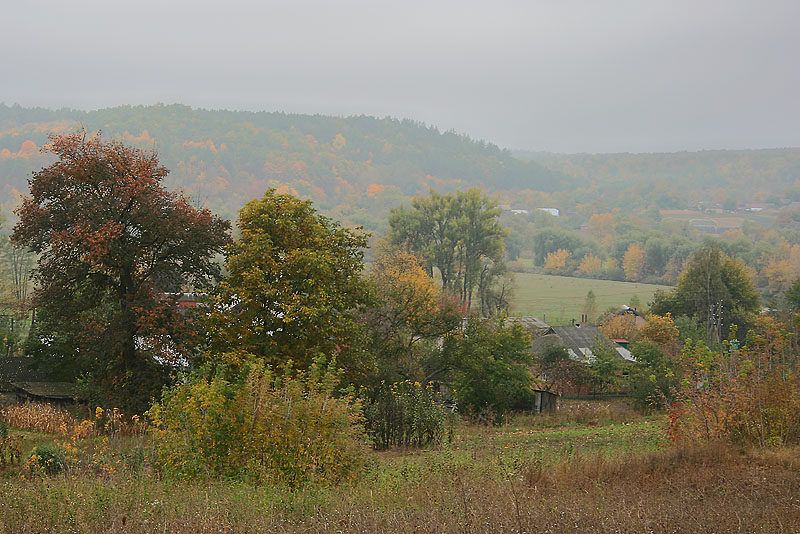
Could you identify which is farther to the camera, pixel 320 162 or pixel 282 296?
pixel 320 162

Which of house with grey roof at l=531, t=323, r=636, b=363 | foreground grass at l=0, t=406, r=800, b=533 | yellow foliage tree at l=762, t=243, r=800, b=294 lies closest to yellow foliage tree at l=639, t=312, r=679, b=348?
house with grey roof at l=531, t=323, r=636, b=363

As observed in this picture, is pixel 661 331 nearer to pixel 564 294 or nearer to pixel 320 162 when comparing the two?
pixel 564 294

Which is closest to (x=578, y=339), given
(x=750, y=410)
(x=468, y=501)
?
(x=750, y=410)

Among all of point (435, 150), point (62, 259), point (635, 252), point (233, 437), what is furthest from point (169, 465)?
point (435, 150)

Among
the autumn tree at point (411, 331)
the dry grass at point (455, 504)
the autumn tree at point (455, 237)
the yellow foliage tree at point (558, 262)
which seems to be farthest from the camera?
the yellow foliage tree at point (558, 262)

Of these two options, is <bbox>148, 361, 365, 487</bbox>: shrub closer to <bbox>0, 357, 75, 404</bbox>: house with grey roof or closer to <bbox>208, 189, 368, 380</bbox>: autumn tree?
<bbox>208, 189, 368, 380</bbox>: autumn tree

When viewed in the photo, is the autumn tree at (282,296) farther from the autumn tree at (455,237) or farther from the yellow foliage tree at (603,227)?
the yellow foliage tree at (603,227)

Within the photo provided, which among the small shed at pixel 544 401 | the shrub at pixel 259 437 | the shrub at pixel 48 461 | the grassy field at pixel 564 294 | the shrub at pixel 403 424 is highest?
the shrub at pixel 259 437

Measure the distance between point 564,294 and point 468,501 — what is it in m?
86.0

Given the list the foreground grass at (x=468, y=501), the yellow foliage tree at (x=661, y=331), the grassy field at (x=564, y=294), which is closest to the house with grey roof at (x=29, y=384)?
the foreground grass at (x=468, y=501)

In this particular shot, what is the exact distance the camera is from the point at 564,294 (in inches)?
3497

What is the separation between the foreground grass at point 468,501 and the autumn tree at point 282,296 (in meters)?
11.1

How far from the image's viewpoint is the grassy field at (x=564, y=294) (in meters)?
75.4

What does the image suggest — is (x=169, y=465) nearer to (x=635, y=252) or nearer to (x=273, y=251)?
(x=273, y=251)
